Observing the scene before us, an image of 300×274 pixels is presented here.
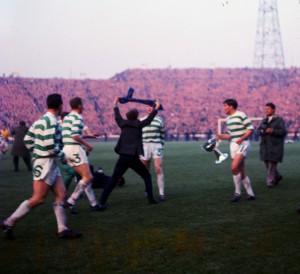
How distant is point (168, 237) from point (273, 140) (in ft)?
22.2

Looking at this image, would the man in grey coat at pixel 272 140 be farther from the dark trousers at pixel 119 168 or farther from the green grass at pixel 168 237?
the dark trousers at pixel 119 168

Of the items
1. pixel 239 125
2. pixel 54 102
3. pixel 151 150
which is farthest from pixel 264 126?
pixel 54 102

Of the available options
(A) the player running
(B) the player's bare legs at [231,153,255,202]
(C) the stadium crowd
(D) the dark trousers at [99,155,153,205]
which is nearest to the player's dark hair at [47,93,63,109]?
(D) the dark trousers at [99,155,153,205]

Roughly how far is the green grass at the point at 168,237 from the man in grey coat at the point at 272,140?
134 centimetres

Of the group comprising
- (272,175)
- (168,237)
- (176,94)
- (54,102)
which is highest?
(54,102)

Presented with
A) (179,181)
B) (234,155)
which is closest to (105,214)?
(234,155)

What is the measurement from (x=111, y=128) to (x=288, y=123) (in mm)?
21607

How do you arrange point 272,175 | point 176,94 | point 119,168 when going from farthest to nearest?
point 176,94 → point 272,175 → point 119,168

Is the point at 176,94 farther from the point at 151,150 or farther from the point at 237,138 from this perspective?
the point at 237,138

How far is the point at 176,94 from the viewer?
74.2 meters

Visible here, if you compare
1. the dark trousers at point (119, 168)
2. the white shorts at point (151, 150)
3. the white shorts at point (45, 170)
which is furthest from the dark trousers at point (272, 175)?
the white shorts at point (45, 170)

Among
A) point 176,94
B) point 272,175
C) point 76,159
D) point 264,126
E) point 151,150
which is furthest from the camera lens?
point 176,94

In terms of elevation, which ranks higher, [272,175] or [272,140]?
[272,140]

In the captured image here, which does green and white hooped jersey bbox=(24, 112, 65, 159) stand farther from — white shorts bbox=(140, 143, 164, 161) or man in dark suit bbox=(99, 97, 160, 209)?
white shorts bbox=(140, 143, 164, 161)
